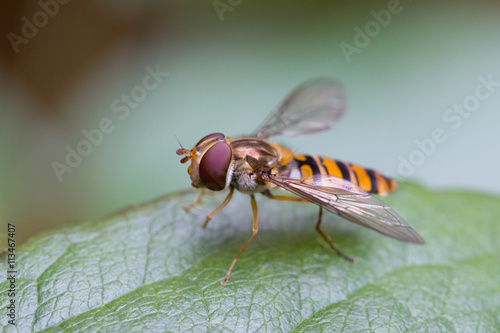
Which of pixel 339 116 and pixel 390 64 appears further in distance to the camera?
pixel 390 64

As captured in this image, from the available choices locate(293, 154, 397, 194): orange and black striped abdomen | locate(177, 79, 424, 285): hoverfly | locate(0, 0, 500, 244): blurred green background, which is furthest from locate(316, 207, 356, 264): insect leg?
locate(0, 0, 500, 244): blurred green background

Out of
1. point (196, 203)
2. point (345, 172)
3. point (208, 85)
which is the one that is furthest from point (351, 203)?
point (208, 85)

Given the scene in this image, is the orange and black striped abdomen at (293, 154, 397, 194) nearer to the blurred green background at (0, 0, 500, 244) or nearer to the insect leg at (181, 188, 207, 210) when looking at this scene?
the insect leg at (181, 188, 207, 210)

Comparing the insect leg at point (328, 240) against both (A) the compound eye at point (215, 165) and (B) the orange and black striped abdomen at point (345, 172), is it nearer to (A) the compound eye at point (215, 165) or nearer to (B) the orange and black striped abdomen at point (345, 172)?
(B) the orange and black striped abdomen at point (345, 172)

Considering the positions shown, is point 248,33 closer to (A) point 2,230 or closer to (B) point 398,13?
(B) point 398,13

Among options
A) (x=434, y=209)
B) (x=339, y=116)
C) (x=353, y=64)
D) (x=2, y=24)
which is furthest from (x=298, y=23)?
(x=2, y=24)

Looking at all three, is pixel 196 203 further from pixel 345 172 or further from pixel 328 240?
pixel 345 172

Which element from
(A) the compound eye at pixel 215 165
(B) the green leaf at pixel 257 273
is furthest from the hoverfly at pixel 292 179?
(B) the green leaf at pixel 257 273
